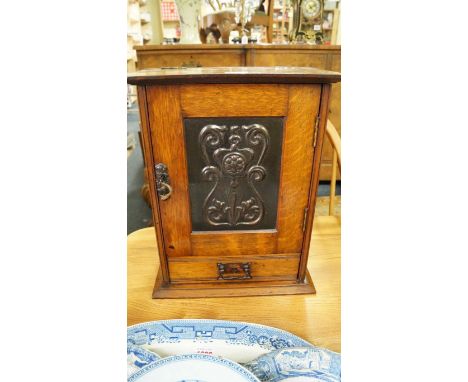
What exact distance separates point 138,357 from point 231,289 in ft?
0.91

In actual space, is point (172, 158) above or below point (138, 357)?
above

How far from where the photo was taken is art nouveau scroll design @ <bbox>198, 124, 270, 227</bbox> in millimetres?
631

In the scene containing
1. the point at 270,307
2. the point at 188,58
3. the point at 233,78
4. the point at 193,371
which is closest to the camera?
the point at 193,371

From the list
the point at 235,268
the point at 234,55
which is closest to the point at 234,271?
the point at 235,268

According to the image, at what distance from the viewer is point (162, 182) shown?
0.65m

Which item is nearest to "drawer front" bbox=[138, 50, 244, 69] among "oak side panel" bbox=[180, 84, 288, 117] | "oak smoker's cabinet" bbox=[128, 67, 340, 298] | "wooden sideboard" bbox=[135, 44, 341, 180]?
"wooden sideboard" bbox=[135, 44, 341, 180]

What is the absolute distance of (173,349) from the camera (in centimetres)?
57

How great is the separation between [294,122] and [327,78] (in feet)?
0.33

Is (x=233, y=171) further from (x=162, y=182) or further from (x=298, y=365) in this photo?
(x=298, y=365)

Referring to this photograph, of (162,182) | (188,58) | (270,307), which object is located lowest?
(270,307)

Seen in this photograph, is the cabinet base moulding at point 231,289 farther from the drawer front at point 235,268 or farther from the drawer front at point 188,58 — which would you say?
the drawer front at point 188,58

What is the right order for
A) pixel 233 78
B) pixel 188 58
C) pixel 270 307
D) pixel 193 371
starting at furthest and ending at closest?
pixel 188 58, pixel 270 307, pixel 233 78, pixel 193 371

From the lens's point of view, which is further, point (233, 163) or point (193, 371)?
point (233, 163)
